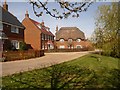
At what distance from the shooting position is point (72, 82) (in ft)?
39.4

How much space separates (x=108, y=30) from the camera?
34844 mm

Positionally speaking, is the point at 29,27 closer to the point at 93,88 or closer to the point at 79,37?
the point at 79,37

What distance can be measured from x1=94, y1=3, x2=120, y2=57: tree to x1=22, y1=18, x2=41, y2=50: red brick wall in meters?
22.7

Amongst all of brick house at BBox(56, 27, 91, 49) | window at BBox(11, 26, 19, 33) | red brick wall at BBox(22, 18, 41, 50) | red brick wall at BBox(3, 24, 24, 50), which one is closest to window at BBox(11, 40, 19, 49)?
red brick wall at BBox(3, 24, 24, 50)

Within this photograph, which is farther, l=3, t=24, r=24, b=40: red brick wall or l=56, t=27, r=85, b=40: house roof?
l=56, t=27, r=85, b=40: house roof

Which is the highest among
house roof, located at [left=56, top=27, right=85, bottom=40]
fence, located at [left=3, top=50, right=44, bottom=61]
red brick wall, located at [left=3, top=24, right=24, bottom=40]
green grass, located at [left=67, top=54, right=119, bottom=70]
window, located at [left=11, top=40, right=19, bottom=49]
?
house roof, located at [left=56, top=27, right=85, bottom=40]

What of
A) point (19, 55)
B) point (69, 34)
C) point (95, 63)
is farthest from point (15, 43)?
point (69, 34)

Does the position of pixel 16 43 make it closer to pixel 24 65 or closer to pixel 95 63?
pixel 24 65

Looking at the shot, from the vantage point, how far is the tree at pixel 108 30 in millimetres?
32719

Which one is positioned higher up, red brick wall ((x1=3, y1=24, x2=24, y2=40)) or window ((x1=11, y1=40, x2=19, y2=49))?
red brick wall ((x1=3, y1=24, x2=24, y2=40))

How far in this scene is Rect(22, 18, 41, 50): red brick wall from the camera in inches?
2275

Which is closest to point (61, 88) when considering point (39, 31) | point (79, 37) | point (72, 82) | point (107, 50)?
point (72, 82)

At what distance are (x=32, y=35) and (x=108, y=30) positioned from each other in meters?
27.6

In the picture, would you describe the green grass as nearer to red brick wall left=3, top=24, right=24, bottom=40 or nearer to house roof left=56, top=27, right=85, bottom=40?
red brick wall left=3, top=24, right=24, bottom=40
